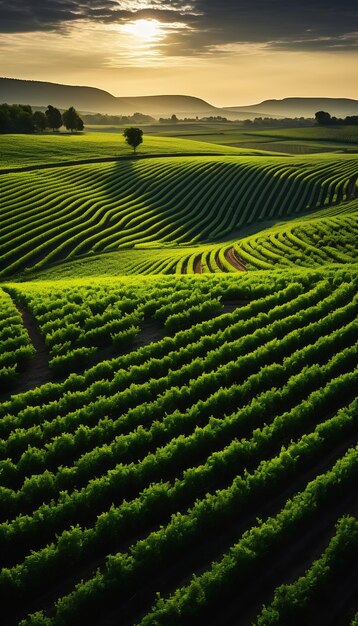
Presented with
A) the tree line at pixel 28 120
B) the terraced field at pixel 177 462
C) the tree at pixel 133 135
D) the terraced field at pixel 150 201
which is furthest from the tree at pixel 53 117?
the terraced field at pixel 177 462

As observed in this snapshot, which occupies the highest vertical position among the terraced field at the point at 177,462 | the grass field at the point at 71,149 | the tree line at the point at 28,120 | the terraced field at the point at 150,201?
the tree line at the point at 28,120

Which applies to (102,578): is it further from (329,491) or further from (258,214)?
(258,214)

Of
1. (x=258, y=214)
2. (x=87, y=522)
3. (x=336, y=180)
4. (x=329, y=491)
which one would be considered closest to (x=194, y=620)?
(x=87, y=522)

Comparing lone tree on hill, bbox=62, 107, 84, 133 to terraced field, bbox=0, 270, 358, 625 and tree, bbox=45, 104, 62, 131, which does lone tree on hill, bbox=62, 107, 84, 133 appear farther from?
terraced field, bbox=0, 270, 358, 625

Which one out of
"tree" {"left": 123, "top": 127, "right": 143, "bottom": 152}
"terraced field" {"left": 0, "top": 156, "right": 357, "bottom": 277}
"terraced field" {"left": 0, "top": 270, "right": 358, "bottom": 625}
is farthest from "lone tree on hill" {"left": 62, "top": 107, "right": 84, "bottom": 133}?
"terraced field" {"left": 0, "top": 270, "right": 358, "bottom": 625}

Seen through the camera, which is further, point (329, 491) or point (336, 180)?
point (336, 180)

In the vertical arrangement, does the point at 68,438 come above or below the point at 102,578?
above

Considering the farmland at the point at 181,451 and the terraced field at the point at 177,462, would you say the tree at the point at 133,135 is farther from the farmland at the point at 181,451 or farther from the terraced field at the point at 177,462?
the terraced field at the point at 177,462
